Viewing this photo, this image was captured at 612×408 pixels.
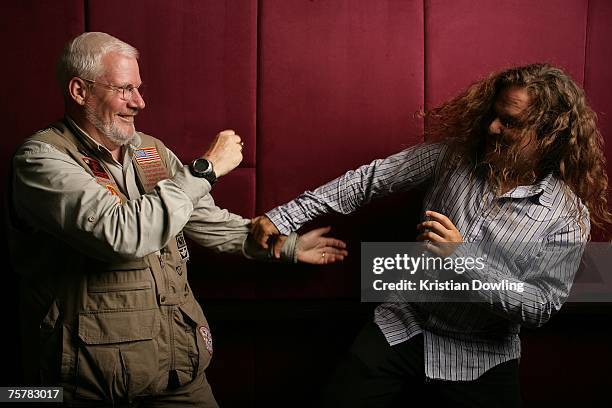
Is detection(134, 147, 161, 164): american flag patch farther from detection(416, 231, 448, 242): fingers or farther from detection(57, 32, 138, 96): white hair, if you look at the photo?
detection(416, 231, 448, 242): fingers

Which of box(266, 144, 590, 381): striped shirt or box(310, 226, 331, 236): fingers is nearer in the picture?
box(266, 144, 590, 381): striped shirt

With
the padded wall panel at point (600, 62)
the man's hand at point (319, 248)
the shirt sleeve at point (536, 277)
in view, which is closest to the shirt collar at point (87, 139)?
the man's hand at point (319, 248)

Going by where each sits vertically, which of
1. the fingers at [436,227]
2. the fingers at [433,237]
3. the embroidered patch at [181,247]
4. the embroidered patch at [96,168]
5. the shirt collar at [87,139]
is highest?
the shirt collar at [87,139]

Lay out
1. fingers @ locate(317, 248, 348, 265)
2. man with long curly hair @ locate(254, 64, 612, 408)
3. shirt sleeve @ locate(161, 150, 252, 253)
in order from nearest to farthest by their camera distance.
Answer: man with long curly hair @ locate(254, 64, 612, 408)
shirt sleeve @ locate(161, 150, 252, 253)
fingers @ locate(317, 248, 348, 265)

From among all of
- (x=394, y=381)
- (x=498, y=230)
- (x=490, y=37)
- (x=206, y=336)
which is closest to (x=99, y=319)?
(x=206, y=336)

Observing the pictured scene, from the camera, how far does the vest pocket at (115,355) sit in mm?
1742

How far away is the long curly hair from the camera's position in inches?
79.6

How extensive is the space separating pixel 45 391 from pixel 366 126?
146cm

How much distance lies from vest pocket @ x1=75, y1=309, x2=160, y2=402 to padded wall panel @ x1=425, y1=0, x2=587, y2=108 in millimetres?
1382

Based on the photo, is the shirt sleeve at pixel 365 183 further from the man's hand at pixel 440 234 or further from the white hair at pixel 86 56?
the white hair at pixel 86 56

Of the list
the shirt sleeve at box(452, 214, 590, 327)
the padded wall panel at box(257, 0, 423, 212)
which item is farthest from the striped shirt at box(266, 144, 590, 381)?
the padded wall panel at box(257, 0, 423, 212)

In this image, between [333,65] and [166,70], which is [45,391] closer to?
[166,70]

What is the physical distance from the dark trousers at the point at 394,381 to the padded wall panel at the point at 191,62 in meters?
0.89

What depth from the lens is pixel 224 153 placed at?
1.95 m
